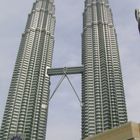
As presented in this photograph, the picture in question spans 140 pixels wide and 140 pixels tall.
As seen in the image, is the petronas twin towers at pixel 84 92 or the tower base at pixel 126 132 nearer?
the tower base at pixel 126 132

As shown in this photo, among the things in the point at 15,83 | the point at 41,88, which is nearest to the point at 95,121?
the point at 41,88

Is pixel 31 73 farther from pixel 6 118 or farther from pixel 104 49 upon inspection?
pixel 104 49

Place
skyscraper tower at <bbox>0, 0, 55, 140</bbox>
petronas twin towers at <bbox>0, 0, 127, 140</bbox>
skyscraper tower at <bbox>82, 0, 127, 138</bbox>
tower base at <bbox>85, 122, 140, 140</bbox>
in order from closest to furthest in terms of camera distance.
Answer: tower base at <bbox>85, 122, 140, 140</bbox>
skyscraper tower at <bbox>82, 0, 127, 138</bbox>
petronas twin towers at <bbox>0, 0, 127, 140</bbox>
skyscraper tower at <bbox>0, 0, 55, 140</bbox>

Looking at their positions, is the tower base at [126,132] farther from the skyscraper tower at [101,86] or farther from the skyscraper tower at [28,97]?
the skyscraper tower at [28,97]

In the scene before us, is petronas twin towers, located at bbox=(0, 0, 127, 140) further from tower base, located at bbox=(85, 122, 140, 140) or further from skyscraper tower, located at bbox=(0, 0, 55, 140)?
tower base, located at bbox=(85, 122, 140, 140)

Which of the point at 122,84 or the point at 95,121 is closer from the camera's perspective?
the point at 95,121

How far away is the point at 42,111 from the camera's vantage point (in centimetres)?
17838

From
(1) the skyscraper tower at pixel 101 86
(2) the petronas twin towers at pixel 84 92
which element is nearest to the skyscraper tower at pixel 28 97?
(2) the petronas twin towers at pixel 84 92

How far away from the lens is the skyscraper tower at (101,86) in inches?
6393

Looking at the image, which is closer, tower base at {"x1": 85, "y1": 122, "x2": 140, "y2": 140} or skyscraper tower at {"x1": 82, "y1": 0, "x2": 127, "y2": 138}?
tower base at {"x1": 85, "y1": 122, "x2": 140, "y2": 140}

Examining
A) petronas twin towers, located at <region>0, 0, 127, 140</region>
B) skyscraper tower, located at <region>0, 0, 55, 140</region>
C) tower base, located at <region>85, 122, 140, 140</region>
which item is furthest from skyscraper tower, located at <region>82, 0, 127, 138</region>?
tower base, located at <region>85, 122, 140, 140</region>

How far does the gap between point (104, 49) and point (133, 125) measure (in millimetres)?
122477

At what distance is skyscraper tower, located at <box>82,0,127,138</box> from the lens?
162375mm

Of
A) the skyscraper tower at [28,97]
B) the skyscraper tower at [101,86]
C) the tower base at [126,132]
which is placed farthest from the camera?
the skyscraper tower at [28,97]
